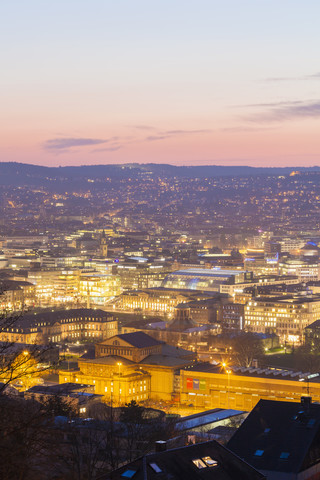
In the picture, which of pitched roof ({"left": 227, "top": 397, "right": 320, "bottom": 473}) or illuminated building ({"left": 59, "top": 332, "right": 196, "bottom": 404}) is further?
illuminated building ({"left": 59, "top": 332, "right": 196, "bottom": 404})

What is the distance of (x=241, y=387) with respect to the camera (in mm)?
46375

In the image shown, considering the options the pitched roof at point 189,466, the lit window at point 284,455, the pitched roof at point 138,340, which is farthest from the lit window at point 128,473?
the pitched roof at point 138,340

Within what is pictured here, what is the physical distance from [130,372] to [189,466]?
3301cm

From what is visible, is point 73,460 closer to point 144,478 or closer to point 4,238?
point 144,478

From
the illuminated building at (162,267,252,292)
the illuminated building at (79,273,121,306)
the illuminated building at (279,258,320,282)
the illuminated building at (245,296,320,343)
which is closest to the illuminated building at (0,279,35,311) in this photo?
the illuminated building at (79,273,121,306)

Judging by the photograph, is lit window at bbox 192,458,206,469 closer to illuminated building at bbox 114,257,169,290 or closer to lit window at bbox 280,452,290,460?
lit window at bbox 280,452,290,460

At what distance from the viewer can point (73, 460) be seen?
869 inches

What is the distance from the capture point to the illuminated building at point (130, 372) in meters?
49.8

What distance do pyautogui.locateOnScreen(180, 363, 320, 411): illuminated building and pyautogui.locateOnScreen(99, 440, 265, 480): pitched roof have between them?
24.8 meters

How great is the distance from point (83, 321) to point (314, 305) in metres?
18.2

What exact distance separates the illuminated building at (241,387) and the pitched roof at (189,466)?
24821mm

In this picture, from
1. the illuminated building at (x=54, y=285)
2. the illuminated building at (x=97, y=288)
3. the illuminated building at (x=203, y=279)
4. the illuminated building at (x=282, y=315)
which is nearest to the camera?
the illuminated building at (x=282, y=315)

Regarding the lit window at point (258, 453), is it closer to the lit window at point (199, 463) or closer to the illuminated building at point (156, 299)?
the lit window at point (199, 463)

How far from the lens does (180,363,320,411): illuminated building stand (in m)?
45.7
